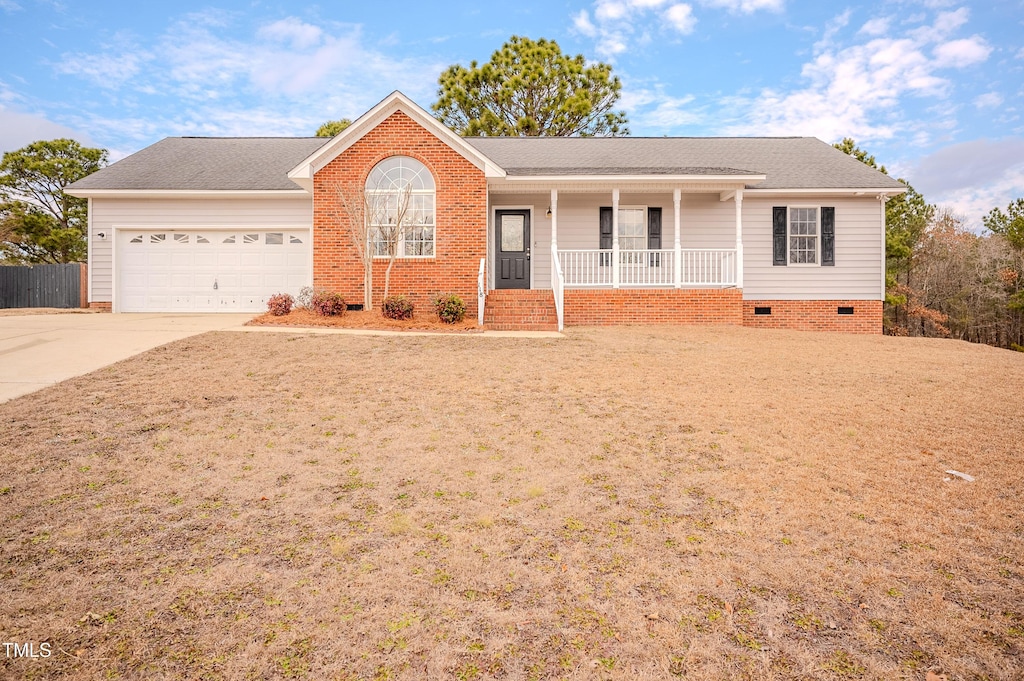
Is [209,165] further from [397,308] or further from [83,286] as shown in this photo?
[397,308]

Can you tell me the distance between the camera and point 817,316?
15.8 meters

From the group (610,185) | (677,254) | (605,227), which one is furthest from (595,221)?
(677,254)

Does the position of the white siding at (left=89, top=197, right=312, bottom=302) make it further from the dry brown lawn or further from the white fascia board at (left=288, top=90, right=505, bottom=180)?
the dry brown lawn

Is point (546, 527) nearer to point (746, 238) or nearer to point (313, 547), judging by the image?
point (313, 547)

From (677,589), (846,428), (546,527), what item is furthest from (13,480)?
(846,428)

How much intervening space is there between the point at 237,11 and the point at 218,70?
217 centimetres

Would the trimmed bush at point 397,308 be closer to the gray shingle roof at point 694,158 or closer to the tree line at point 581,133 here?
the gray shingle roof at point 694,158

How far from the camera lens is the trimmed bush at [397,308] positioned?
40.9 ft

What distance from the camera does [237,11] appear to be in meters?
15.8

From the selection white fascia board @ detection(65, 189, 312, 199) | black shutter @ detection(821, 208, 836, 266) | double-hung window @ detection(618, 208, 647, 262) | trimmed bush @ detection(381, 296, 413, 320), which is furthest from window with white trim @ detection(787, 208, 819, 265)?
white fascia board @ detection(65, 189, 312, 199)

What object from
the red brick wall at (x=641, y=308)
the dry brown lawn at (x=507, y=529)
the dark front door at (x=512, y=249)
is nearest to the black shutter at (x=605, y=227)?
the dark front door at (x=512, y=249)

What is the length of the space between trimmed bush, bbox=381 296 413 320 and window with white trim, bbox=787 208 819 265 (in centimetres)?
1057

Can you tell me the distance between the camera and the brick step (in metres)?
12.8

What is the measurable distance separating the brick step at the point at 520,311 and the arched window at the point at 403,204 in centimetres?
208
